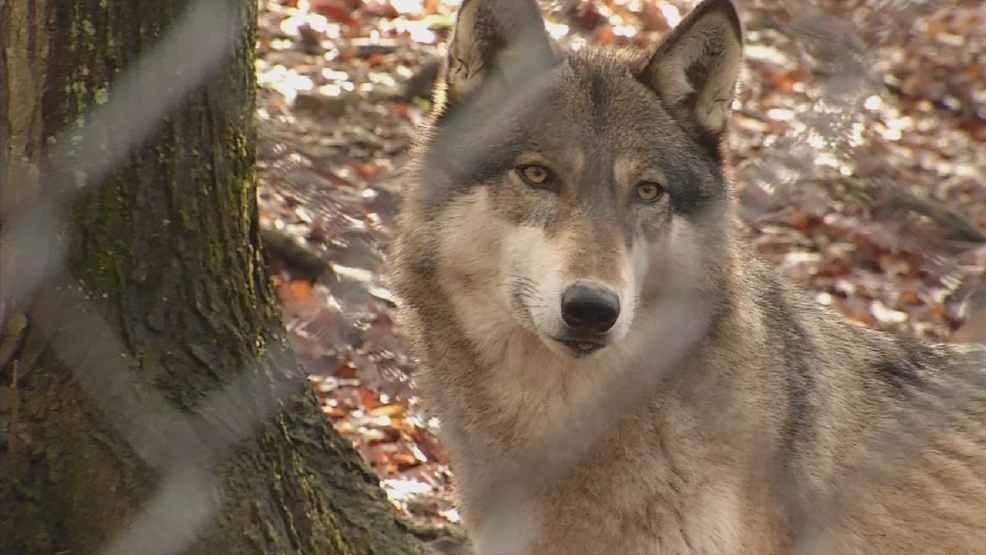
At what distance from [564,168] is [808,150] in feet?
11.2

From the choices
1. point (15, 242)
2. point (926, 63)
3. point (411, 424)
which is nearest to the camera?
point (15, 242)

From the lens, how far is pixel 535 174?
2906 mm

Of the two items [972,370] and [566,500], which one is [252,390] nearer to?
[566,500]

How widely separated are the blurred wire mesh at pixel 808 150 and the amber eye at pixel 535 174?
4.83ft

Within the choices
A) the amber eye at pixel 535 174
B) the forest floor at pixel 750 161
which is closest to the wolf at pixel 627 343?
the amber eye at pixel 535 174

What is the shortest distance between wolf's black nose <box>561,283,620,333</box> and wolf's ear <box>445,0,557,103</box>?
674 millimetres

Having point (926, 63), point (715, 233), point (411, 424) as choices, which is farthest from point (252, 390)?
point (926, 63)

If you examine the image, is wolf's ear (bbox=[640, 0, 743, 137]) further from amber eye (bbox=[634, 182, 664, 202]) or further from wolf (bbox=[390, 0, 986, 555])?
amber eye (bbox=[634, 182, 664, 202])

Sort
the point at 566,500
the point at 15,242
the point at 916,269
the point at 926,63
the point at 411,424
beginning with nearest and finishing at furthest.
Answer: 1. the point at 15,242
2. the point at 566,500
3. the point at 411,424
4. the point at 916,269
5. the point at 926,63

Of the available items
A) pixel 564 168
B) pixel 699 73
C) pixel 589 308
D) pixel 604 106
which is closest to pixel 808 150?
pixel 699 73

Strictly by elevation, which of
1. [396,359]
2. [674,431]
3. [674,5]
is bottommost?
[396,359]

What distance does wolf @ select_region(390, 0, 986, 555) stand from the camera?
9.40 feet

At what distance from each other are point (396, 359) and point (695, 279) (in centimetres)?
194

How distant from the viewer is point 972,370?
345 centimetres
